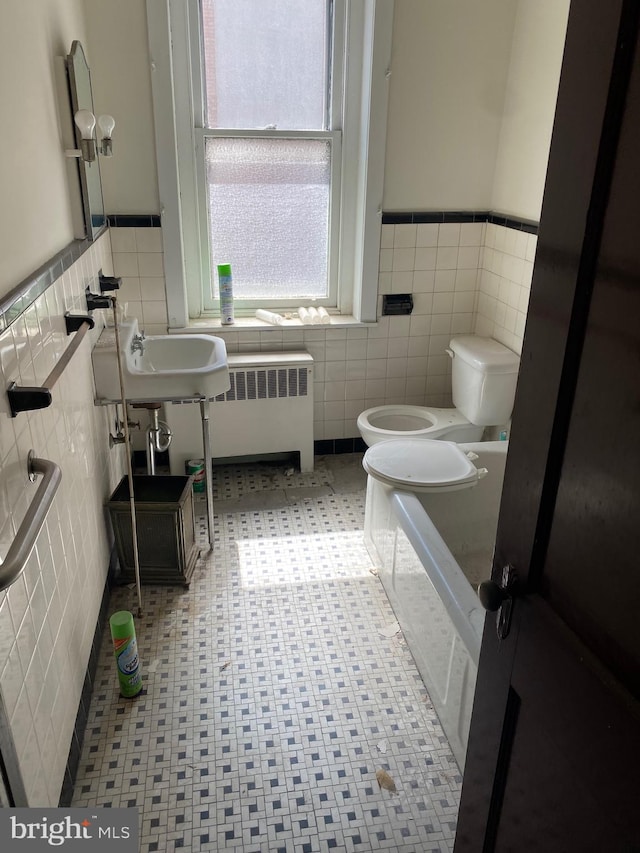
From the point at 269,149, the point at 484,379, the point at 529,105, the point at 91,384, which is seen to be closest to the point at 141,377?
the point at 91,384

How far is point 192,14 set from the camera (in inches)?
110

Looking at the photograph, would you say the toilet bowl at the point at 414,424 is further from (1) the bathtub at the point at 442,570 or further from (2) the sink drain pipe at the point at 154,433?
(2) the sink drain pipe at the point at 154,433

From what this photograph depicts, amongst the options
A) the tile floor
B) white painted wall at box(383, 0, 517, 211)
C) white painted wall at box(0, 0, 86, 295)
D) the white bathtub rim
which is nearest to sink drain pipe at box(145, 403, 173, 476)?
the tile floor

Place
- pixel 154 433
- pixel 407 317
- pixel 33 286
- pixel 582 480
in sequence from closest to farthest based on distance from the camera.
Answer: pixel 582 480 → pixel 33 286 → pixel 154 433 → pixel 407 317

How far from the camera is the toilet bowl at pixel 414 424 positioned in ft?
9.99

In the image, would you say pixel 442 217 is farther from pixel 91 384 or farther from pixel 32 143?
pixel 32 143

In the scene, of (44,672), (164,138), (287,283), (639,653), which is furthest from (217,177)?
(639,653)

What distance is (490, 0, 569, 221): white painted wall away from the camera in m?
2.66

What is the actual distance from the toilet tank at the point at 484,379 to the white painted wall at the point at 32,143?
1837 millimetres

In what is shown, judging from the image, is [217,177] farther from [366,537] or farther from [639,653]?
[639,653]

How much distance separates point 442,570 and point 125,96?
7.76ft

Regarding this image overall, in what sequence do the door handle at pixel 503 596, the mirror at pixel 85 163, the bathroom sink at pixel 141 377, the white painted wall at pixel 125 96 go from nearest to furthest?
the door handle at pixel 503 596
the mirror at pixel 85 163
the bathroom sink at pixel 141 377
the white painted wall at pixel 125 96

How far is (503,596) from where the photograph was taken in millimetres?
984

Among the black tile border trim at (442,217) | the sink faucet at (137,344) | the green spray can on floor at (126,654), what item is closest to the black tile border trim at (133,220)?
the sink faucet at (137,344)
